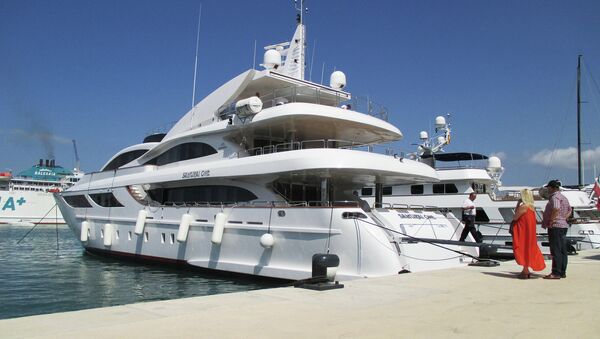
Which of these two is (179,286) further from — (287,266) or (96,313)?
(96,313)

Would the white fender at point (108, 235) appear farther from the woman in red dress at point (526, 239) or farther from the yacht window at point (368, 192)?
the woman in red dress at point (526, 239)

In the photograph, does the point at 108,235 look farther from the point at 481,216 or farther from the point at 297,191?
the point at 481,216

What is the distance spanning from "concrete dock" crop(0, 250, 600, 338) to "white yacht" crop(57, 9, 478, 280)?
4.47 meters

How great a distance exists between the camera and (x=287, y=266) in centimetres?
1200

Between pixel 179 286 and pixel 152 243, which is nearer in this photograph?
pixel 179 286

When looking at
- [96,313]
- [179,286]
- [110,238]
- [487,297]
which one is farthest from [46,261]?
[487,297]

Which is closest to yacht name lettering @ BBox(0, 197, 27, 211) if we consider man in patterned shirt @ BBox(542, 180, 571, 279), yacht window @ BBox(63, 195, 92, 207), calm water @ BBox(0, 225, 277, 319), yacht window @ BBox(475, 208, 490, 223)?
yacht window @ BBox(63, 195, 92, 207)

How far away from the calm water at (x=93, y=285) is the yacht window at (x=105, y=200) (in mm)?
2322

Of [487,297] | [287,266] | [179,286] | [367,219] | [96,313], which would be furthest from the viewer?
[179,286]

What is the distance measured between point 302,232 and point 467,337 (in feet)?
25.8

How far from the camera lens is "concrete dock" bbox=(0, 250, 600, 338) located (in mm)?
4098

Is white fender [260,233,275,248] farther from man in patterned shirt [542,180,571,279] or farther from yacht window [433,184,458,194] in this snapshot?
yacht window [433,184,458,194]

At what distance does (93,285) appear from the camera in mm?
13547

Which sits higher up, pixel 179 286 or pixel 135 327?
pixel 135 327
